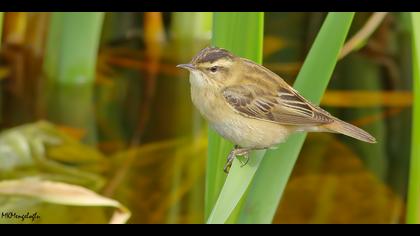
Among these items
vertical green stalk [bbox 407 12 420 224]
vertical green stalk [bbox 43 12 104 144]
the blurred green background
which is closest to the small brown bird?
vertical green stalk [bbox 407 12 420 224]

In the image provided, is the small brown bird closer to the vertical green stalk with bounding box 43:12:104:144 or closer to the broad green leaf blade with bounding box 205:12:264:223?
the broad green leaf blade with bounding box 205:12:264:223

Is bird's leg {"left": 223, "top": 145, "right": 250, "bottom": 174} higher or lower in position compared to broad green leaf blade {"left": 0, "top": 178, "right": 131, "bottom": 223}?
higher

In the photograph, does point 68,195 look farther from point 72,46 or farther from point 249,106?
point 72,46

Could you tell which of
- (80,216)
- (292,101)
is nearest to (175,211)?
(80,216)

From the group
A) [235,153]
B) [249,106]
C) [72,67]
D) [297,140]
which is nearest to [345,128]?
[297,140]

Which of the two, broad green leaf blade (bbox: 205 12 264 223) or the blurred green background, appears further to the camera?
the blurred green background

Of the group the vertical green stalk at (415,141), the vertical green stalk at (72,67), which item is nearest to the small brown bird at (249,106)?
the vertical green stalk at (415,141)

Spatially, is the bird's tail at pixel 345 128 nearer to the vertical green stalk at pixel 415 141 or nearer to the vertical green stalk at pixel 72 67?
the vertical green stalk at pixel 415 141
